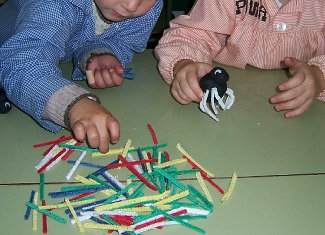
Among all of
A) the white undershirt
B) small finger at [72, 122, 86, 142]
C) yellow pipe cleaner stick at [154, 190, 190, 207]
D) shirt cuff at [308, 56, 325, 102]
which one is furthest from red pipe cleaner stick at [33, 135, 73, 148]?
shirt cuff at [308, 56, 325, 102]

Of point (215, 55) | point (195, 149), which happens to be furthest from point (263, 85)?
point (195, 149)

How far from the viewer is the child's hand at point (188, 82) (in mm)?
770

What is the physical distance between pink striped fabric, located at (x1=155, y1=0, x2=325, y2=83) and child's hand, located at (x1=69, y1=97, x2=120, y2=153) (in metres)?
0.31

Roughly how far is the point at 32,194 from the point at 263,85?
0.52 m

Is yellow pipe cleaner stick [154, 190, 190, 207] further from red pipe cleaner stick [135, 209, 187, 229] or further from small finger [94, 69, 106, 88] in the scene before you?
small finger [94, 69, 106, 88]

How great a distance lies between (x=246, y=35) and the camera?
0.94 meters

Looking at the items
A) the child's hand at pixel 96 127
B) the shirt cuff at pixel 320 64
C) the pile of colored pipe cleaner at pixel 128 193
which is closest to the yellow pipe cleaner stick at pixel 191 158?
the pile of colored pipe cleaner at pixel 128 193

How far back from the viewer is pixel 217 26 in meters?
0.94

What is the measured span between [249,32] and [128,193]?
515 mm

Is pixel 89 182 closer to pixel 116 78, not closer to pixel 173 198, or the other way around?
pixel 173 198

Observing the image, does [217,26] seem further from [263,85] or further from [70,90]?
[70,90]

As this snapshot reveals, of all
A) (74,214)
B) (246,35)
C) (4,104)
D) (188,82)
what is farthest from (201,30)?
(74,214)

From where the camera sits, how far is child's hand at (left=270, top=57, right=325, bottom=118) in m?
0.79

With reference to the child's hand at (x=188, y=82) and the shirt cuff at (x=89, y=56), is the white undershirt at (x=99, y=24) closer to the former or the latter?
the shirt cuff at (x=89, y=56)
